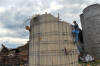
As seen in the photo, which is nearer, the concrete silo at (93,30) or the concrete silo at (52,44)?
the concrete silo at (52,44)

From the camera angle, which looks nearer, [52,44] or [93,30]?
[52,44]

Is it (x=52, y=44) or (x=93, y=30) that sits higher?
(x=93, y=30)

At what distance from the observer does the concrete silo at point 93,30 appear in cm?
1861

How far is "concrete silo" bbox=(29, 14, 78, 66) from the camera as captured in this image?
8234 mm

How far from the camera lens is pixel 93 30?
19172mm

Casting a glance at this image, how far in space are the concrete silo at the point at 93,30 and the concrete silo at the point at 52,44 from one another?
449 inches

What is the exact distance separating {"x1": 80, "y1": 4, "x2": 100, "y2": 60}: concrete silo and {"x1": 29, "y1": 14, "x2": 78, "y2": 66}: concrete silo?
11.4 metres

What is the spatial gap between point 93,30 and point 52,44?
1356 cm

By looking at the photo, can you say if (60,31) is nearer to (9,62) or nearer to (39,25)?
(39,25)

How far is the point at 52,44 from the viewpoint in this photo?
27.5 ft

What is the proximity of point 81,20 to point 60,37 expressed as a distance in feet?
58.3

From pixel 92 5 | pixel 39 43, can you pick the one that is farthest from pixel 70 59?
pixel 92 5

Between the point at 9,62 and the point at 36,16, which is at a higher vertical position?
the point at 36,16

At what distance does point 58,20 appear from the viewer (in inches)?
343
